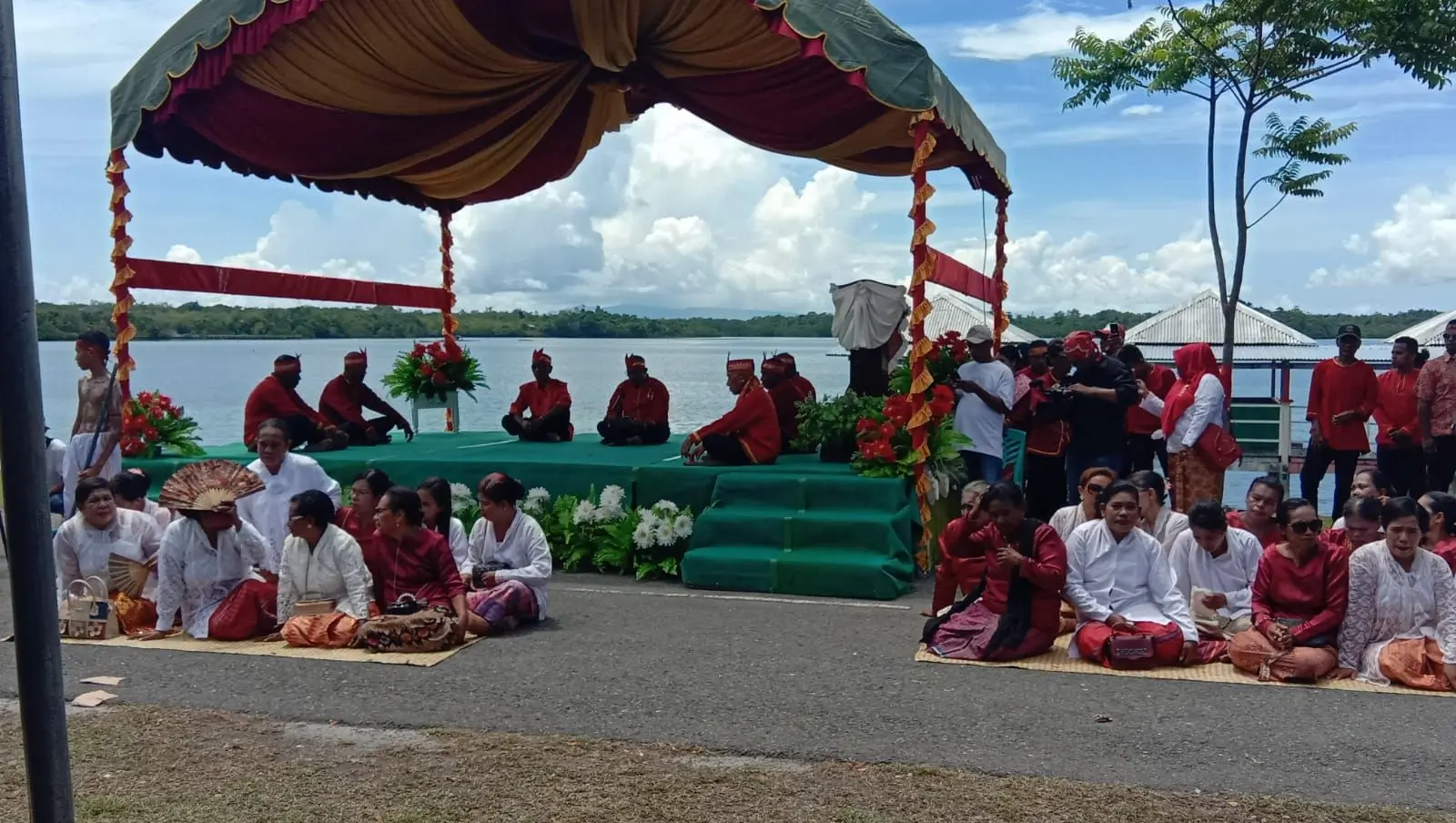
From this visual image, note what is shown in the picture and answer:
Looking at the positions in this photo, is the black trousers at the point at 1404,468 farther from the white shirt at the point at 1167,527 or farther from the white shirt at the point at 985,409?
the white shirt at the point at 1167,527

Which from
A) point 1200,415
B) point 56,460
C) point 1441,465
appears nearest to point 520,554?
point 1200,415

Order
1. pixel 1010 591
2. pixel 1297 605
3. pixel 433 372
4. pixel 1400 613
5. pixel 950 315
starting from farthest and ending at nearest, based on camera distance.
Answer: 1. pixel 950 315
2. pixel 433 372
3. pixel 1010 591
4. pixel 1297 605
5. pixel 1400 613

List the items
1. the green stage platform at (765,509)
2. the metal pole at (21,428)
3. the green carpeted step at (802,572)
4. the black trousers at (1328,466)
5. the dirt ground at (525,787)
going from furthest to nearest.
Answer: the black trousers at (1328,466) < the green stage platform at (765,509) < the green carpeted step at (802,572) < the dirt ground at (525,787) < the metal pole at (21,428)

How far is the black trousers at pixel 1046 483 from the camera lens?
27.7ft

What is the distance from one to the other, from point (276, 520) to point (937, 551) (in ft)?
13.8

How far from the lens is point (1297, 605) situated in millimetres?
5434

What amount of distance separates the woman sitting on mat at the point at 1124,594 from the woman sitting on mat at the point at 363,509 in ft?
12.1

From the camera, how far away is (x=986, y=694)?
16.6ft

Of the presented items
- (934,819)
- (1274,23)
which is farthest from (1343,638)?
(1274,23)

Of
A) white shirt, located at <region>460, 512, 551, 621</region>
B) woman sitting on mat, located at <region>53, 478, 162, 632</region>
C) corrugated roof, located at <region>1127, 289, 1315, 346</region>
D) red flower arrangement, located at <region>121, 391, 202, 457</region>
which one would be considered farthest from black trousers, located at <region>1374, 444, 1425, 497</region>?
corrugated roof, located at <region>1127, 289, 1315, 346</region>

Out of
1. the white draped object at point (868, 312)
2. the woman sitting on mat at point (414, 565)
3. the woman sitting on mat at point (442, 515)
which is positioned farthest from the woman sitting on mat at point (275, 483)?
the white draped object at point (868, 312)

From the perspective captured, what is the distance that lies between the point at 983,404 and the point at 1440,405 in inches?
118

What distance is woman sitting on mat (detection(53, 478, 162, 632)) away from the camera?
20.7 ft

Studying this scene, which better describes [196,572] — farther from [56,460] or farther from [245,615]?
[56,460]
